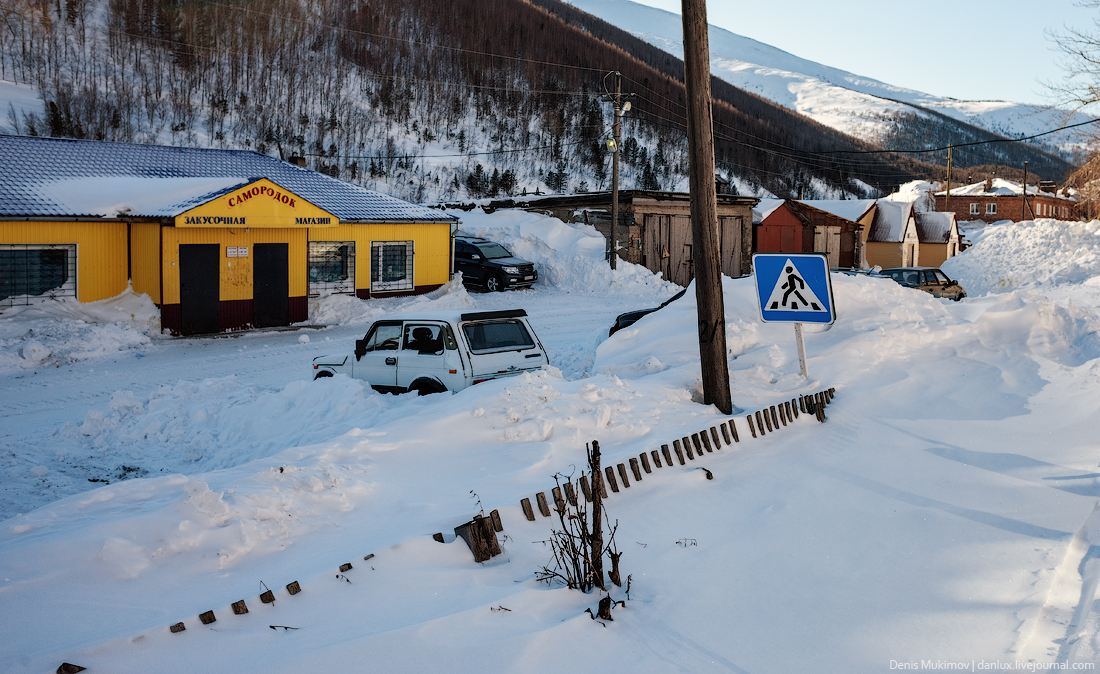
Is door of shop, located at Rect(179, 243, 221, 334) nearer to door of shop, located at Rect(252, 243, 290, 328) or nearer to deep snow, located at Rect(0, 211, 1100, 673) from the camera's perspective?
door of shop, located at Rect(252, 243, 290, 328)

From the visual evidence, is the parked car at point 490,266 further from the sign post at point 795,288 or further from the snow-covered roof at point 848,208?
the snow-covered roof at point 848,208

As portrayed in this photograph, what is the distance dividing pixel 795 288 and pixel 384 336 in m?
5.42

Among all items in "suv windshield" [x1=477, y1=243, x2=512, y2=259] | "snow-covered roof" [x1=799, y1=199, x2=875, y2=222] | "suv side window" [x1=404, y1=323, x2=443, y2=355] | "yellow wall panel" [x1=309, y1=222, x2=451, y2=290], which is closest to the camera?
"suv side window" [x1=404, y1=323, x2=443, y2=355]

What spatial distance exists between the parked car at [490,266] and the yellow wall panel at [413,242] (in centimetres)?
233

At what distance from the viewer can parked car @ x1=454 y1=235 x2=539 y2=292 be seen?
2858cm

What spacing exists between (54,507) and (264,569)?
2.05 metres

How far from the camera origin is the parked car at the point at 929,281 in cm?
2536

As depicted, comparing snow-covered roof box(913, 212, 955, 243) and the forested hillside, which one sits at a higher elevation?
the forested hillside

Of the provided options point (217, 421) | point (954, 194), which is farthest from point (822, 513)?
point (954, 194)

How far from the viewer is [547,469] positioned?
6.75 m

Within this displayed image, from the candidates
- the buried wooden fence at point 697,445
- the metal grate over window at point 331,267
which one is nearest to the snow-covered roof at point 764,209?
the metal grate over window at point 331,267

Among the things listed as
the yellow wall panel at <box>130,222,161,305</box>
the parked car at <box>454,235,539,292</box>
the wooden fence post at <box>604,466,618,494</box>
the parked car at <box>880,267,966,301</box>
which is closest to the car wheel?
the wooden fence post at <box>604,466,618,494</box>

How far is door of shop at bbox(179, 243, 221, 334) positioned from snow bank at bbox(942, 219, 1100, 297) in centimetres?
3005

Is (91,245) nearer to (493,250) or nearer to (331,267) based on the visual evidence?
(331,267)
